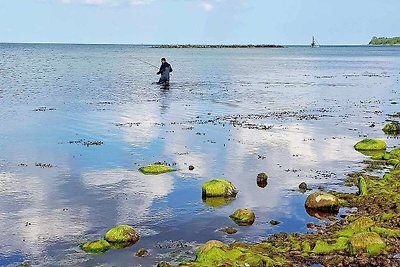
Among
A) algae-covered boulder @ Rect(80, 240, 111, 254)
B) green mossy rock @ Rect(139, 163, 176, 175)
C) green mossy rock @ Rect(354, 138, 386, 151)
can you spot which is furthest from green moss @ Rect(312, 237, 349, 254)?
green mossy rock @ Rect(354, 138, 386, 151)

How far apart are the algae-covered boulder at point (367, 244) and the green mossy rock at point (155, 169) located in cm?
1036

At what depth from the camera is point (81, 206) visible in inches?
742

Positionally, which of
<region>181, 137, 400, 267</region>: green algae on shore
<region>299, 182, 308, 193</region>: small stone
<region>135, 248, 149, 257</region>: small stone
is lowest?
<region>135, 248, 149, 257</region>: small stone

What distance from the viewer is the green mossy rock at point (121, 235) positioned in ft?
51.0

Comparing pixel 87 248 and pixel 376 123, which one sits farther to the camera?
pixel 376 123

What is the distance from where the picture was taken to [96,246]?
15227mm

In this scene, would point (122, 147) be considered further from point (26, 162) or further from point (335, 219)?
point (335, 219)

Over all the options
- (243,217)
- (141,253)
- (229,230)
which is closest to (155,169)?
(243,217)

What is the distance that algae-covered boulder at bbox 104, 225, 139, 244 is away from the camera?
51.0 feet

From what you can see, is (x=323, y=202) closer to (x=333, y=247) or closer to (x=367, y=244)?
(x=333, y=247)

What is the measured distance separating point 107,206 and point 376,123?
23.3 m

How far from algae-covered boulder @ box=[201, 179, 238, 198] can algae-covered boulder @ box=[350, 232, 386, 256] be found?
20.2 ft

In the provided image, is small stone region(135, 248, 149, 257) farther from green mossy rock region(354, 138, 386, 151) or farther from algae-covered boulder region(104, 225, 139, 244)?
green mossy rock region(354, 138, 386, 151)

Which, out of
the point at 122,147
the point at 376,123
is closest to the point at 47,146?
the point at 122,147
